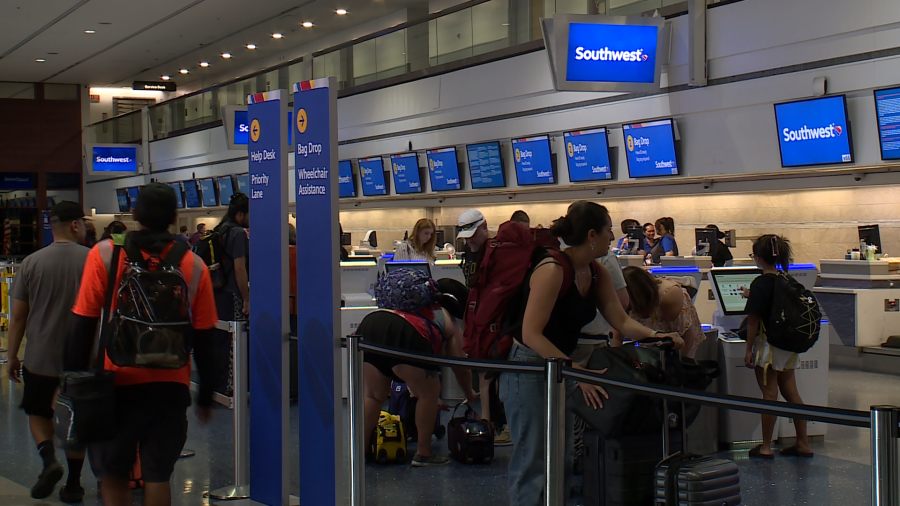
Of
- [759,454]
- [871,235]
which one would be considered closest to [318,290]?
[759,454]

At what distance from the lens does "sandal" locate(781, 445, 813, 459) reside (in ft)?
17.3

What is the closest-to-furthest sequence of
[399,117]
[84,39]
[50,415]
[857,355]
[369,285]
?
[50,415] → [369,285] → [857,355] → [399,117] → [84,39]

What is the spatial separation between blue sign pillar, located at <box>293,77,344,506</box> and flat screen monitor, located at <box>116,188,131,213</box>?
25.2m

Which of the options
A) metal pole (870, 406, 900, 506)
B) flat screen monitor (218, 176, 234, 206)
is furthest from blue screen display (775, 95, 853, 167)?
flat screen monitor (218, 176, 234, 206)

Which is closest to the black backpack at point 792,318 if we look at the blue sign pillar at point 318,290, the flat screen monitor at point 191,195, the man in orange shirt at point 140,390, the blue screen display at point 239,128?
the blue sign pillar at point 318,290

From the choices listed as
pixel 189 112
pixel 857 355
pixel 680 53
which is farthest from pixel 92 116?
pixel 857 355

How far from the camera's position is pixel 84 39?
2047 centimetres

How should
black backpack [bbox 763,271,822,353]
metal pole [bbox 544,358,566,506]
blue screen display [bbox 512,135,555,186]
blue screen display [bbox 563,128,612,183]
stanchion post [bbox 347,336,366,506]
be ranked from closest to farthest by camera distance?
metal pole [bbox 544,358,566,506]
stanchion post [bbox 347,336,366,506]
black backpack [bbox 763,271,822,353]
blue screen display [bbox 563,128,612,183]
blue screen display [bbox 512,135,555,186]

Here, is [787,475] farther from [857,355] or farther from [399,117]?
[399,117]

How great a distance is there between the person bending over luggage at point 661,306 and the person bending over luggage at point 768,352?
42 cm

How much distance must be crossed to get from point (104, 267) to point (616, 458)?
197cm

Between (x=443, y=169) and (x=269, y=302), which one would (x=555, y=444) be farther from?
(x=443, y=169)

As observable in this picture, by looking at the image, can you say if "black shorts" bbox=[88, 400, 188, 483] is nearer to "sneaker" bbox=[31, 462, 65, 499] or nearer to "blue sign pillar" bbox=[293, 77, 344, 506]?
"blue sign pillar" bbox=[293, 77, 344, 506]

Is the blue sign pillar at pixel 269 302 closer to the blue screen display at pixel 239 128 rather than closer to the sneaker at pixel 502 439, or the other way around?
the sneaker at pixel 502 439
